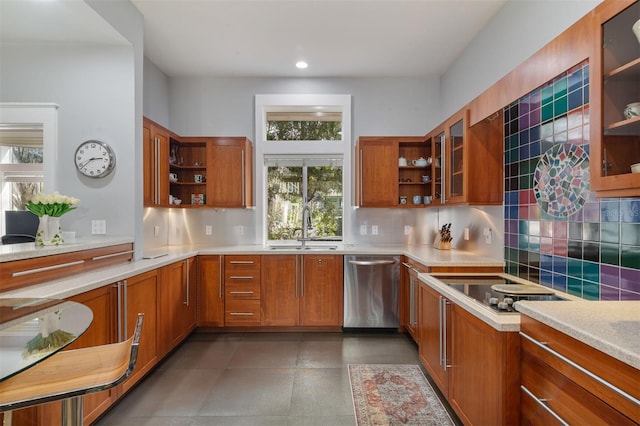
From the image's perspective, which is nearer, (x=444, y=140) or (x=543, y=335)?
(x=543, y=335)

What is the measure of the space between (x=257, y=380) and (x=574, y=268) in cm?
234

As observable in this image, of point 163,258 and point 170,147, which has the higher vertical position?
point 170,147

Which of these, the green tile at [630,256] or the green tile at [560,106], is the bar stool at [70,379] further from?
the green tile at [560,106]

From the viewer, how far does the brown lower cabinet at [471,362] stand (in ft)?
4.78

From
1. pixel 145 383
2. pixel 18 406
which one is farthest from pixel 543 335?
pixel 145 383

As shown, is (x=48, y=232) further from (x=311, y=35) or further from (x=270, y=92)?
(x=270, y=92)

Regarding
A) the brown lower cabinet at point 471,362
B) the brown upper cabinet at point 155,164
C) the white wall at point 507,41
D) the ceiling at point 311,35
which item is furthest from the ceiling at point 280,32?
the brown lower cabinet at point 471,362

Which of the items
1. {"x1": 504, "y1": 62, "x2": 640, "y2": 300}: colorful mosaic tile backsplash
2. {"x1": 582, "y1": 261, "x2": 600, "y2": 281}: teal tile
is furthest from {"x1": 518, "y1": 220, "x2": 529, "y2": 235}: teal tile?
{"x1": 582, "y1": 261, "x2": 600, "y2": 281}: teal tile

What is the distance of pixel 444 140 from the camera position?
3.27 m

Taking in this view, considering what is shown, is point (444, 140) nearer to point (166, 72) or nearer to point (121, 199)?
point (121, 199)

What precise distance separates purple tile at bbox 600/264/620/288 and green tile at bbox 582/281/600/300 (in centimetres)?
6

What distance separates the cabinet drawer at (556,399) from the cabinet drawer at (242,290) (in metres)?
2.69

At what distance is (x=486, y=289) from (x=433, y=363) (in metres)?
0.72

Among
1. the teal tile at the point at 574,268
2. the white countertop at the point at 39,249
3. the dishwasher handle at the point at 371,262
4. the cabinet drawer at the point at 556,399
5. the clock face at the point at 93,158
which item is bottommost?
the cabinet drawer at the point at 556,399
